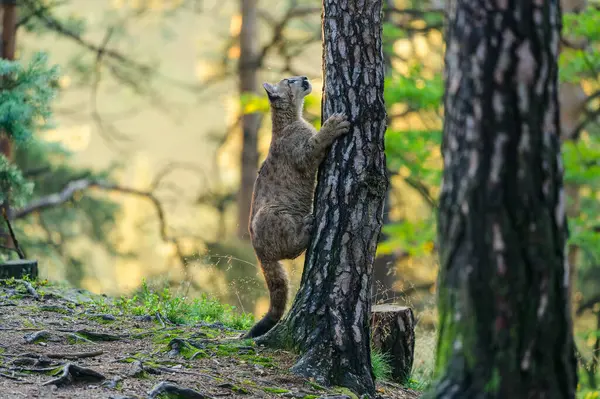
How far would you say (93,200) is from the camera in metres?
19.8

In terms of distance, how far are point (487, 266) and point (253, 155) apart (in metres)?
14.1

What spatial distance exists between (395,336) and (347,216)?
1.74m

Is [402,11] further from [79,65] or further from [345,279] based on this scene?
[345,279]

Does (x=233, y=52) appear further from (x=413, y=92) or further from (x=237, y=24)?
(x=413, y=92)

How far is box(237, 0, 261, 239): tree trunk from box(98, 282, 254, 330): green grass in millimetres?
9324

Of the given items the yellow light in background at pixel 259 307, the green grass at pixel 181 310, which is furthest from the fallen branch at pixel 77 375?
the yellow light in background at pixel 259 307

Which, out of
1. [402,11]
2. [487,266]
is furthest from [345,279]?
[402,11]

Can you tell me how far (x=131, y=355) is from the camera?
19.2 ft

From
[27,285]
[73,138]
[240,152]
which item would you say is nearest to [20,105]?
[27,285]

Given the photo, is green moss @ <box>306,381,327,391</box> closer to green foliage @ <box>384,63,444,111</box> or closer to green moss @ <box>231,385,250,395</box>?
green moss @ <box>231,385,250,395</box>

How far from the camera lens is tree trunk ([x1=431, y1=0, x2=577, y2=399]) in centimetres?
379

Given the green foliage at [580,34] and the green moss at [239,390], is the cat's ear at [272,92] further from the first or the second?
the green foliage at [580,34]

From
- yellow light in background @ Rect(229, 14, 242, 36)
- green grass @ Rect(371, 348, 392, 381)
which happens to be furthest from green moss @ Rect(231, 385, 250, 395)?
yellow light in background @ Rect(229, 14, 242, 36)

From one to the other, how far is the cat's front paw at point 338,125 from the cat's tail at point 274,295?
163 centimetres
